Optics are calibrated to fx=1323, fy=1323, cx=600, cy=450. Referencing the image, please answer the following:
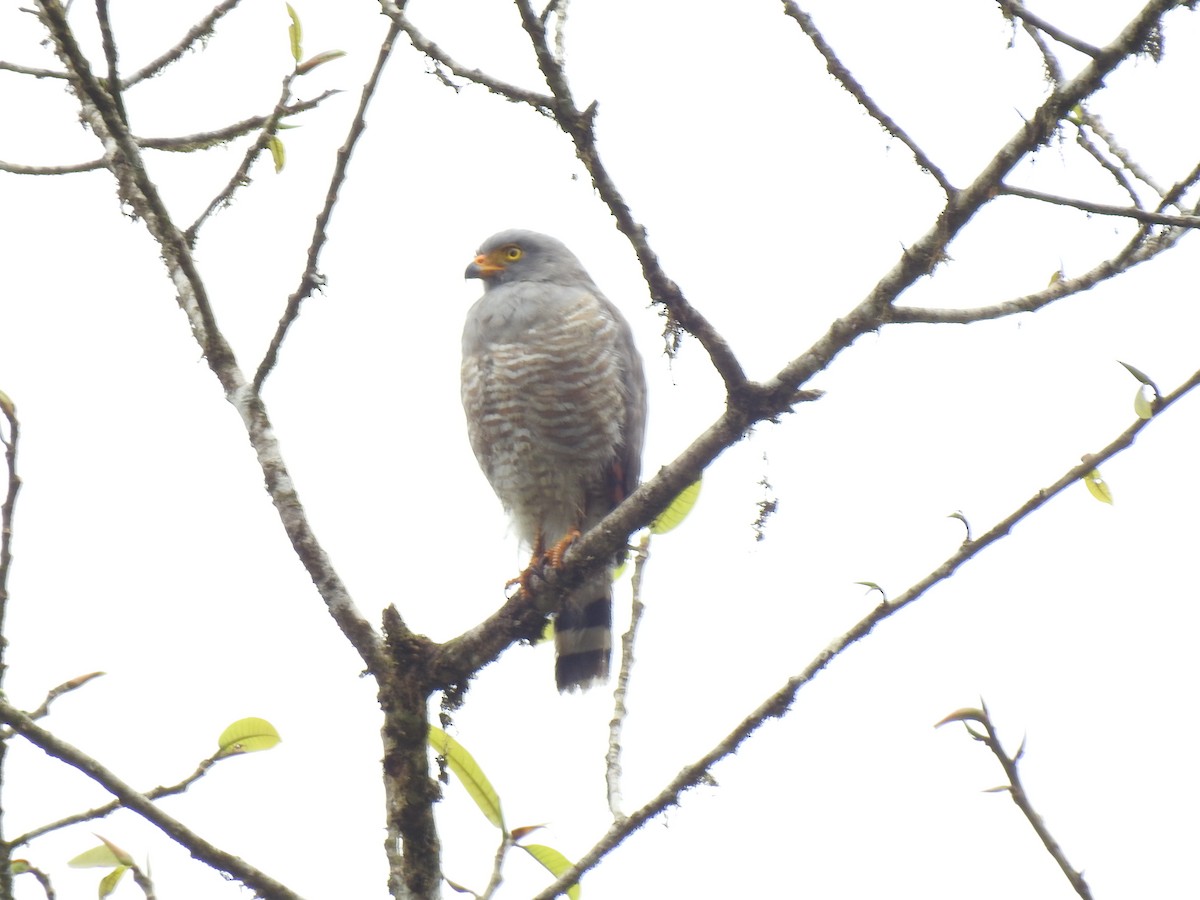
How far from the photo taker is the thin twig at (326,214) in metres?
2.97

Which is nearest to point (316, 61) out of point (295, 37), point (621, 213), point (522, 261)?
point (295, 37)

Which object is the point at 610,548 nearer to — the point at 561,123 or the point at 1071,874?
the point at 561,123

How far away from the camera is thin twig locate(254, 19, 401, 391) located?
2.97 m

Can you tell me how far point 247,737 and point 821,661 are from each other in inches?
55.4

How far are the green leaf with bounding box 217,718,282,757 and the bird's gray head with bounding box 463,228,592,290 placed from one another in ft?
10.7

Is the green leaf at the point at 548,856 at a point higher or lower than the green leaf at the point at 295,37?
lower

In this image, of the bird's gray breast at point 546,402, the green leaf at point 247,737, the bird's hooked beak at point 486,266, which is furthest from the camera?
the bird's hooked beak at point 486,266

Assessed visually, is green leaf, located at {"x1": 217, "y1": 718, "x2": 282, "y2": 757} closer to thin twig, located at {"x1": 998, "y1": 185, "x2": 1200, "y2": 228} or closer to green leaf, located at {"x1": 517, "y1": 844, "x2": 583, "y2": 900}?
green leaf, located at {"x1": 517, "y1": 844, "x2": 583, "y2": 900}

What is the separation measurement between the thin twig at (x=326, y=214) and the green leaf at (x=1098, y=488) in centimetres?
186

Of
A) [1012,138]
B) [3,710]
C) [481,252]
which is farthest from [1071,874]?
[481,252]

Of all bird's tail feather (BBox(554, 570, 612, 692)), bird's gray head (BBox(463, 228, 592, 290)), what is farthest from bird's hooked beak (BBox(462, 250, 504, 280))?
bird's tail feather (BBox(554, 570, 612, 692))

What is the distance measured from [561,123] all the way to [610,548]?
1.20m

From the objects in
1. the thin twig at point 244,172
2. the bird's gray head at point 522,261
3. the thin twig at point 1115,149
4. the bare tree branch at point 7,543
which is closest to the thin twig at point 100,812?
the bare tree branch at point 7,543

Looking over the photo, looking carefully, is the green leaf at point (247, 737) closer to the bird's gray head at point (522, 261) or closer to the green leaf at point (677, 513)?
the green leaf at point (677, 513)
